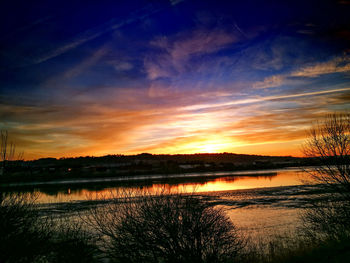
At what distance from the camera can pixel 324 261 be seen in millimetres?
11242

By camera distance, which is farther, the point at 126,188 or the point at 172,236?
the point at 126,188

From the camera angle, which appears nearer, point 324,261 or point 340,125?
point 324,261

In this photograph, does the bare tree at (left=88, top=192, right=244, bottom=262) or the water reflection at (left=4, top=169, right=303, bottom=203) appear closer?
the bare tree at (left=88, top=192, right=244, bottom=262)

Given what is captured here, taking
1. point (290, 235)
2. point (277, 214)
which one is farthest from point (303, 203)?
point (290, 235)

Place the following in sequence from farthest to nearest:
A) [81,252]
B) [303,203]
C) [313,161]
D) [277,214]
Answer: [303,203]
[277,214]
[313,161]
[81,252]

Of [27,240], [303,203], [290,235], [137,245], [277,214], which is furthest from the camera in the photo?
[303,203]

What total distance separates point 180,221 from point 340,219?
1015cm

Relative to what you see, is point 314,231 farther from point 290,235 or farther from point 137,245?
point 137,245

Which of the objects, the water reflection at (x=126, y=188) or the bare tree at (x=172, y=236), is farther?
the water reflection at (x=126, y=188)

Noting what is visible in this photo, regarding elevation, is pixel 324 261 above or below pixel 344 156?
below

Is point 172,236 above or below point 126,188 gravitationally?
below

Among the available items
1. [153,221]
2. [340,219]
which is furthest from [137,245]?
[340,219]

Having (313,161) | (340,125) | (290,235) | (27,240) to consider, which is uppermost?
(340,125)

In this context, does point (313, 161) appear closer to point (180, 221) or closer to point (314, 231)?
point (314, 231)
